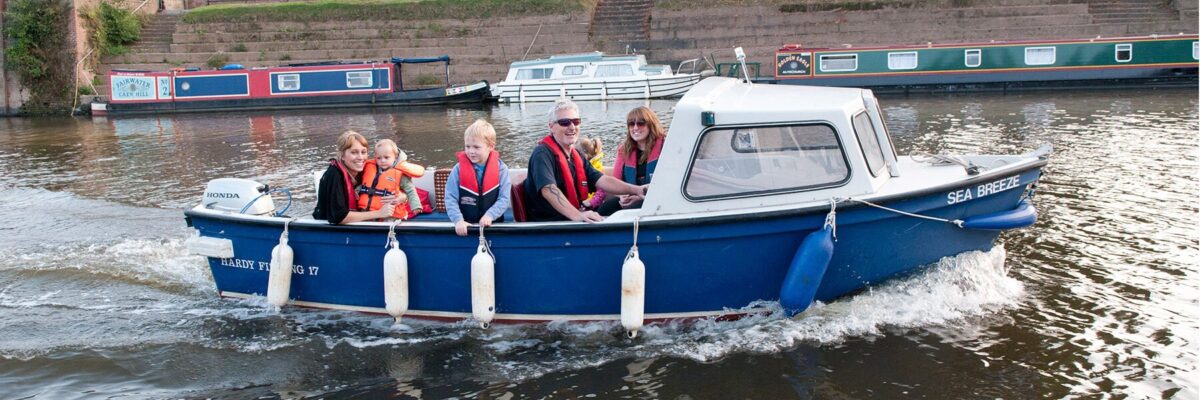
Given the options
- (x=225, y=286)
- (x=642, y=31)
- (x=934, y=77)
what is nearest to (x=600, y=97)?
(x=642, y=31)

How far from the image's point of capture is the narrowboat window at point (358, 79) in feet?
104

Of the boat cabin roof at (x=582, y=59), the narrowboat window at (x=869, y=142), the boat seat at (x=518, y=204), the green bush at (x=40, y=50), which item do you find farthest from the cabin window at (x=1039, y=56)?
the green bush at (x=40, y=50)

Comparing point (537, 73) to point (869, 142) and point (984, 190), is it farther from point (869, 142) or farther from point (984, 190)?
point (984, 190)

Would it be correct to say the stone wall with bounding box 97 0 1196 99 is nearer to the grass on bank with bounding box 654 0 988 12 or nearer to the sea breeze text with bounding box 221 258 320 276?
the grass on bank with bounding box 654 0 988 12

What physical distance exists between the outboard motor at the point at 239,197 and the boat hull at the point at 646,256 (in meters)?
0.33

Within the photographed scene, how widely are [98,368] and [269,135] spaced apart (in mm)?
17016

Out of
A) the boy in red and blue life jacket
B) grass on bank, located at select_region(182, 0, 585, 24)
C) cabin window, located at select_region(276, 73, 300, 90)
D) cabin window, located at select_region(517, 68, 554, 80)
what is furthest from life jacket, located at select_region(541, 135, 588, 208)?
grass on bank, located at select_region(182, 0, 585, 24)

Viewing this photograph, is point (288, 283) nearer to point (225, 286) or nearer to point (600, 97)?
point (225, 286)

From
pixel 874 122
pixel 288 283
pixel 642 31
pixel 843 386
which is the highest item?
pixel 642 31

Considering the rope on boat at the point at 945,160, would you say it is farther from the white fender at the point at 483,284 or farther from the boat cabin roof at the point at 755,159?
the white fender at the point at 483,284

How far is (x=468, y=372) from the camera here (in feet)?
22.7

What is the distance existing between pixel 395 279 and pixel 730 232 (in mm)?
2411

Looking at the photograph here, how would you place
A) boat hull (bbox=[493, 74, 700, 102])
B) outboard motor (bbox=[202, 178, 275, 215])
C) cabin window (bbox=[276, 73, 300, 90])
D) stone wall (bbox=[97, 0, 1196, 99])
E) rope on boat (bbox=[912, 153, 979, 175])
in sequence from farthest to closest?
cabin window (bbox=[276, 73, 300, 90]) < stone wall (bbox=[97, 0, 1196, 99]) < boat hull (bbox=[493, 74, 700, 102]) < outboard motor (bbox=[202, 178, 275, 215]) < rope on boat (bbox=[912, 153, 979, 175])

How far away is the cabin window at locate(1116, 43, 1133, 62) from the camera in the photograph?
27281 millimetres
